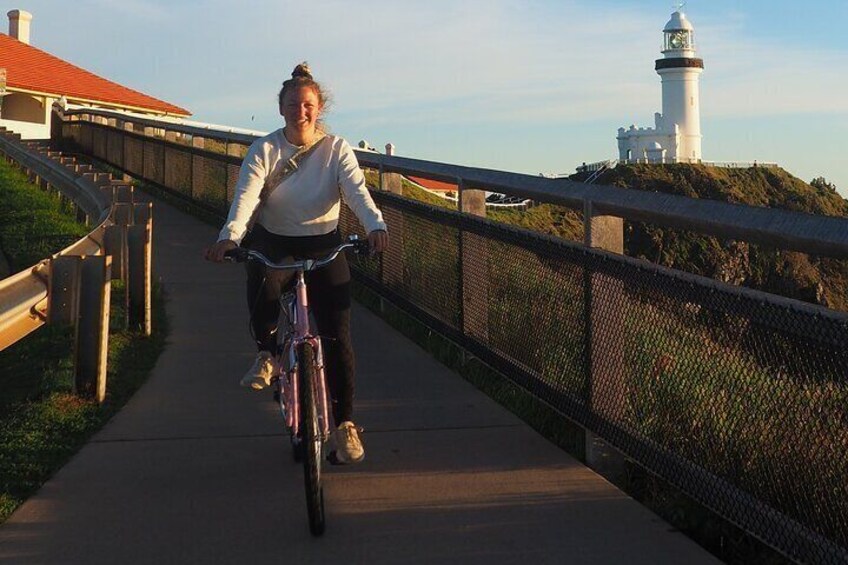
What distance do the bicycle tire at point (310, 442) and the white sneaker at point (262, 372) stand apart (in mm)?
589

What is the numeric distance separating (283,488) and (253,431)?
99 centimetres

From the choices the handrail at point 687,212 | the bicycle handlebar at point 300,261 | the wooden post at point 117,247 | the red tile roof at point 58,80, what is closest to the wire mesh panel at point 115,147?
the wooden post at point 117,247

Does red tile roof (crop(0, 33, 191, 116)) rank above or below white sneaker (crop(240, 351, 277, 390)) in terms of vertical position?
above

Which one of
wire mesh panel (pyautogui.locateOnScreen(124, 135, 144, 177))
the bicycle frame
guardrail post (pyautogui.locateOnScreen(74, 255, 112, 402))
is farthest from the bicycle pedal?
wire mesh panel (pyautogui.locateOnScreen(124, 135, 144, 177))

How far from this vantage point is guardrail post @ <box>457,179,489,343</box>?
22.9ft

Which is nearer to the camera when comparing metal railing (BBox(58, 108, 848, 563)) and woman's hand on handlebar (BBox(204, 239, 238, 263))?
metal railing (BBox(58, 108, 848, 563))

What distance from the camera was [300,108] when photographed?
17.5 ft

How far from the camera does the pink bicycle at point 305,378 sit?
4.45 metres

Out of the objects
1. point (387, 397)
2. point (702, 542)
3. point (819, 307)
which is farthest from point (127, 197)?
point (819, 307)

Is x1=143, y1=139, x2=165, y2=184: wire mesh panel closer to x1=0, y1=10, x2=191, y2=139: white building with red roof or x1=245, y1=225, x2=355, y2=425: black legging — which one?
x1=245, y1=225, x2=355, y2=425: black legging

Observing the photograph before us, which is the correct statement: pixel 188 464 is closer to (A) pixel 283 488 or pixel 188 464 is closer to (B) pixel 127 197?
(A) pixel 283 488

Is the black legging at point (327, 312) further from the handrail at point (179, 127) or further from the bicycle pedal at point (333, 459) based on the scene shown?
the handrail at point (179, 127)

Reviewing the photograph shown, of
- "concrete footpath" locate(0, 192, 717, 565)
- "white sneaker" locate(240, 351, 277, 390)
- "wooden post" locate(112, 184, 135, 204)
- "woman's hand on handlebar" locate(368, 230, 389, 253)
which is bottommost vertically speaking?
"concrete footpath" locate(0, 192, 717, 565)

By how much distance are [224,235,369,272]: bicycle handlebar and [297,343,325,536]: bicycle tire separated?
1.42ft
